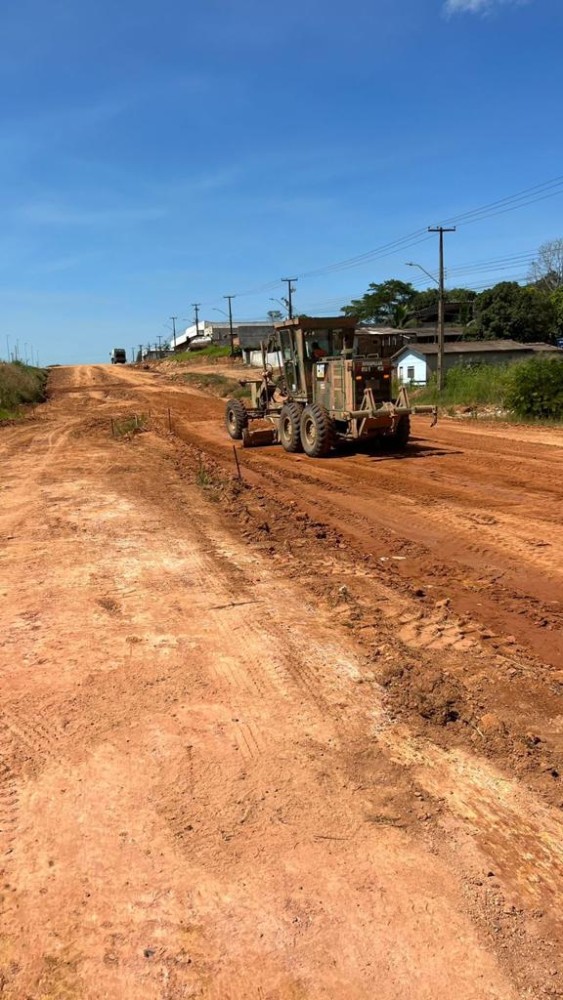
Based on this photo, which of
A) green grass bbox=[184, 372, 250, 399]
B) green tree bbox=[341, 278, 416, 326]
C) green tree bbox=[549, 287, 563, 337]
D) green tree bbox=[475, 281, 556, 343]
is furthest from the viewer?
green tree bbox=[341, 278, 416, 326]

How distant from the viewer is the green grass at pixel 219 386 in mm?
35969

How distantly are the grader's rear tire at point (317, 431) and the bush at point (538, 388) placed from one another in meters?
8.46

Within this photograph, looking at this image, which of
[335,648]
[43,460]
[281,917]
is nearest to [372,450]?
[43,460]

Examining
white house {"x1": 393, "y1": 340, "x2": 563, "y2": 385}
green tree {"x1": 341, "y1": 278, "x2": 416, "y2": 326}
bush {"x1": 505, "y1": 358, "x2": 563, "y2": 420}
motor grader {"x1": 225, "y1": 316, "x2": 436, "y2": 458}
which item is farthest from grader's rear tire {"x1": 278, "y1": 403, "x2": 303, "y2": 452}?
green tree {"x1": 341, "y1": 278, "x2": 416, "y2": 326}

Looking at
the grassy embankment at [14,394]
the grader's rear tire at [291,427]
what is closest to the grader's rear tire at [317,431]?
the grader's rear tire at [291,427]

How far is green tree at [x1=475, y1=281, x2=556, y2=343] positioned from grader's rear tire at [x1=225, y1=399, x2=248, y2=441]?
45047 millimetres

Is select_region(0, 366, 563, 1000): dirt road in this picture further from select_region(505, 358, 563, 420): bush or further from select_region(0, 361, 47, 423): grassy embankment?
select_region(0, 361, 47, 423): grassy embankment

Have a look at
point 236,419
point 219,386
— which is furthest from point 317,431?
point 219,386

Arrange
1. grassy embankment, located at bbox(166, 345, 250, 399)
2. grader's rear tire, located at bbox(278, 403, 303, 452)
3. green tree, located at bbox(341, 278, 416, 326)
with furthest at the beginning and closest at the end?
1. green tree, located at bbox(341, 278, 416, 326)
2. grassy embankment, located at bbox(166, 345, 250, 399)
3. grader's rear tire, located at bbox(278, 403, 303, 452)

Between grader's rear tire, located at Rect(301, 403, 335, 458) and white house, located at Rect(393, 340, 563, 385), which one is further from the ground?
white house, located at Rect(393, 340, 563, 385)

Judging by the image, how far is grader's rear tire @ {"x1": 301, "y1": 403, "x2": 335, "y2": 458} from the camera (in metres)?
13.5

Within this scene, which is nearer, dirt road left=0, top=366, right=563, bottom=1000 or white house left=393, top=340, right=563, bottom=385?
dirt road left=0, top=366, right=563, bottom=1000

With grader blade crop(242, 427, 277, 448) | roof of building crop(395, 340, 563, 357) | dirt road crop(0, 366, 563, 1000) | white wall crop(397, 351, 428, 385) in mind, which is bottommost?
dirt road crop(0, 366, 563, 1000)

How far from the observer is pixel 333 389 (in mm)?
13719
